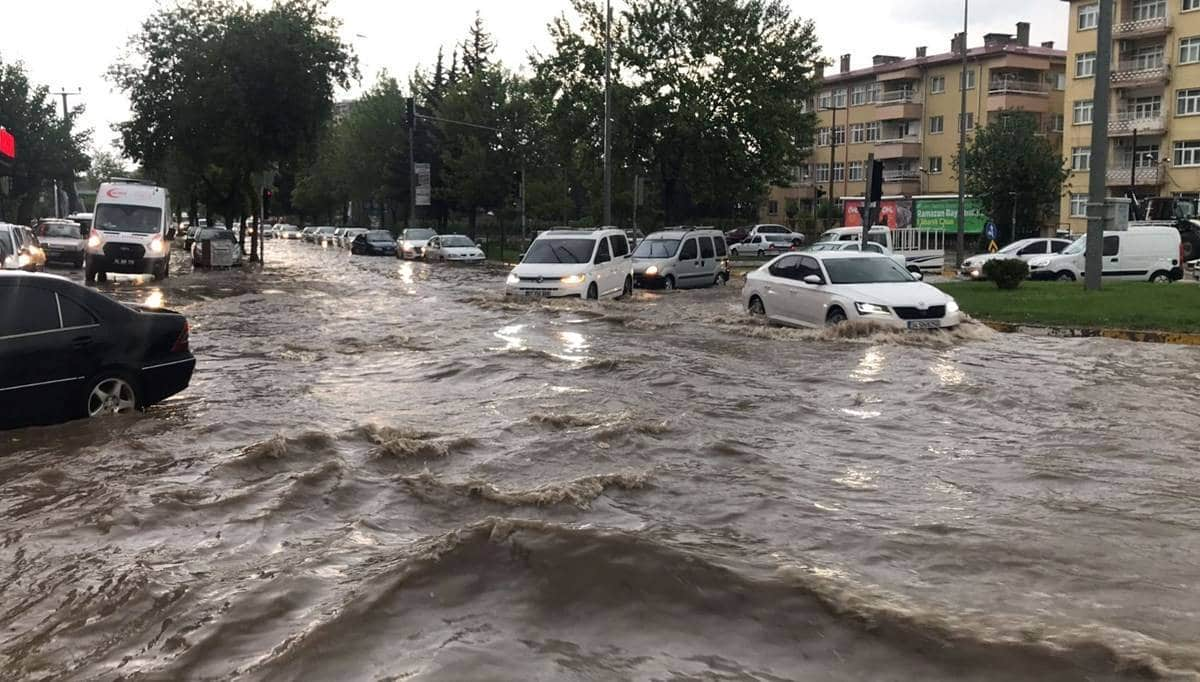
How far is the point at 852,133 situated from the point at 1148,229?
53.1 meters

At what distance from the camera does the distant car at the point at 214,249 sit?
36.9 metres

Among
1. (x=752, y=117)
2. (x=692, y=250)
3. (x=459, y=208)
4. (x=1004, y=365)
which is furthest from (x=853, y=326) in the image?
(x=459, y=208)

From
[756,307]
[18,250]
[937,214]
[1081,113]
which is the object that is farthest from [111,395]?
[1081,113]

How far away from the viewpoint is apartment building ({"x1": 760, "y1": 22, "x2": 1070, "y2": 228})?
69.0 meters

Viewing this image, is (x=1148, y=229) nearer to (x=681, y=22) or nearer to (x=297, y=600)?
(x=681, y=22)

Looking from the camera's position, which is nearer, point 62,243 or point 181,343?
point 181,343

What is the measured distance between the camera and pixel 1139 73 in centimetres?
5744

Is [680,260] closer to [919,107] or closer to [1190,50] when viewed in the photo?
[1190,50]

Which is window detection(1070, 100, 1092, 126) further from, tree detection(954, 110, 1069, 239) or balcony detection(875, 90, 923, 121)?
tree detection(954, 110, 1069, 239)

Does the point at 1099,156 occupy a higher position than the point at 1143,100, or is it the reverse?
the point at 1143,100

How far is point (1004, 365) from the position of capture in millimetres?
13109

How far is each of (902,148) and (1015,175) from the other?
2819 centimetres

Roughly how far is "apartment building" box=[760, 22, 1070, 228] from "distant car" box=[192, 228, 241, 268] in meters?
41.1

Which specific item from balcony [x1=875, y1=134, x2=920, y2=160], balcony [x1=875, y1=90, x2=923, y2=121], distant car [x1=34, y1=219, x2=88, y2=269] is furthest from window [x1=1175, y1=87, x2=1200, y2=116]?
distant car [x1=34, y1=219, x2=88, y2=269]
